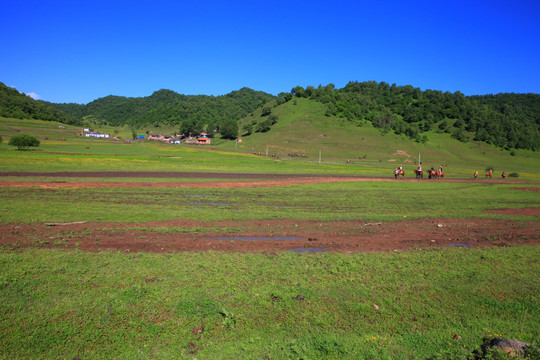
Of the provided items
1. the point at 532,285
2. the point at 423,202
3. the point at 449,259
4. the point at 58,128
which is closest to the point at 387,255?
the point at 449,259

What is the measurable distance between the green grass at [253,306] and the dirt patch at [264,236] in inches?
46.3

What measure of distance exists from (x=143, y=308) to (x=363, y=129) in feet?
482

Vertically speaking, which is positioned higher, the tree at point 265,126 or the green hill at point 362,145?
the tree at point 265,126

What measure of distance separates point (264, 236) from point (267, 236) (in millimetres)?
113

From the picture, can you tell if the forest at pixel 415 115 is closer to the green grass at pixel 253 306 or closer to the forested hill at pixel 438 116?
the forested hill at pixel 438 116

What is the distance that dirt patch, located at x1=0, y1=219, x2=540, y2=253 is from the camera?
438 inches

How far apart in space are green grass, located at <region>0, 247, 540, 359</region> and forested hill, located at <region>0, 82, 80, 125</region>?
164 meters

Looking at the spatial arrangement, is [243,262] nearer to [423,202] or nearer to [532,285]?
[532,285]

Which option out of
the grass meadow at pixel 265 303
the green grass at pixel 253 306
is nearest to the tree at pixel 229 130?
the grass meadow at pixel 265 303

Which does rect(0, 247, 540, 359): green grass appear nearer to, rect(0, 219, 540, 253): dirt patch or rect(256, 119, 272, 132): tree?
rect(0, 219, 540, 253): dirt patch

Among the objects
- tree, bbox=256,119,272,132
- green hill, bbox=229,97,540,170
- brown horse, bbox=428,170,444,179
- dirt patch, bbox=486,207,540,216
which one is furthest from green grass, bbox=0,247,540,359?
tree, bbox=256,119,272,132

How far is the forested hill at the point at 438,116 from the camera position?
5822 inches

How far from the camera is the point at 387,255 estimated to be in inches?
423

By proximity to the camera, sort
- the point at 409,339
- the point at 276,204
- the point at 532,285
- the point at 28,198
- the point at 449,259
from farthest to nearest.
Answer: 1. the point at 276,204
2. the point at 28,198
3. the point at 449,259
4. the point at 532,285
5. the point at 409,339
